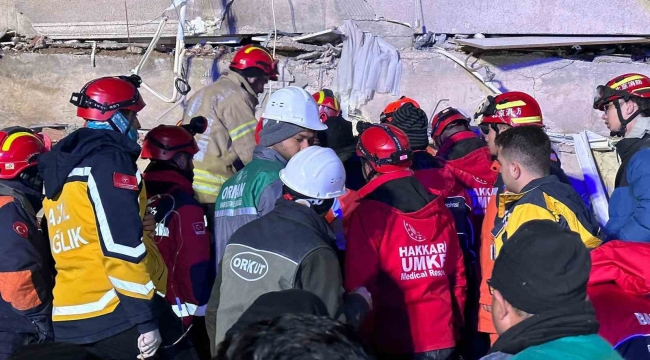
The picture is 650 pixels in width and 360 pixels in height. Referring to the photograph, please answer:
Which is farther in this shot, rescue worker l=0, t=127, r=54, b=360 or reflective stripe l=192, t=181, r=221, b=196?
reflective stripe l=192, t=181, r=221, b=196

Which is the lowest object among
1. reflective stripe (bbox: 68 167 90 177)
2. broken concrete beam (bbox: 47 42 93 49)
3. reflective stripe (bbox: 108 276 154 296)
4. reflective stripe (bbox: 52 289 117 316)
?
reflective stripe (bbox: 52 289 117 316)

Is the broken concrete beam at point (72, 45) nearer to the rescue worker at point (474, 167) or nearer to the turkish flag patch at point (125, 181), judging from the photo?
the rescue worker at point (474, 167)

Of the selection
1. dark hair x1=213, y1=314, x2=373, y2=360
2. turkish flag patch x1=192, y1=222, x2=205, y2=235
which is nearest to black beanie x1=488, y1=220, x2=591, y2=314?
dark hair x1=213, y1=314, x2=373, y2=360

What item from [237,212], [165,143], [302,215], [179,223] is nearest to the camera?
[302,215]

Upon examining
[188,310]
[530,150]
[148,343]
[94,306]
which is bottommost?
[188,310]

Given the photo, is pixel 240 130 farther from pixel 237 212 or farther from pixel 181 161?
pixel 237 212

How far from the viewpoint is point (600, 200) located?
19.9 feet

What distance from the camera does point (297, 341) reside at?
1.54 meters

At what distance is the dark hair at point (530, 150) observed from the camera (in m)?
3.62

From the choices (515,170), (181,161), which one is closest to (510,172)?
(515,170)

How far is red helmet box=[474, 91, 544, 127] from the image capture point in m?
4.86

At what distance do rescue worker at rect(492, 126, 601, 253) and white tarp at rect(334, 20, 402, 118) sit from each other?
3372 mm

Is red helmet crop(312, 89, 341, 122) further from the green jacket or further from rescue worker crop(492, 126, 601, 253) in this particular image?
the green jacket

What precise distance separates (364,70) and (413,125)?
6.47 feet
